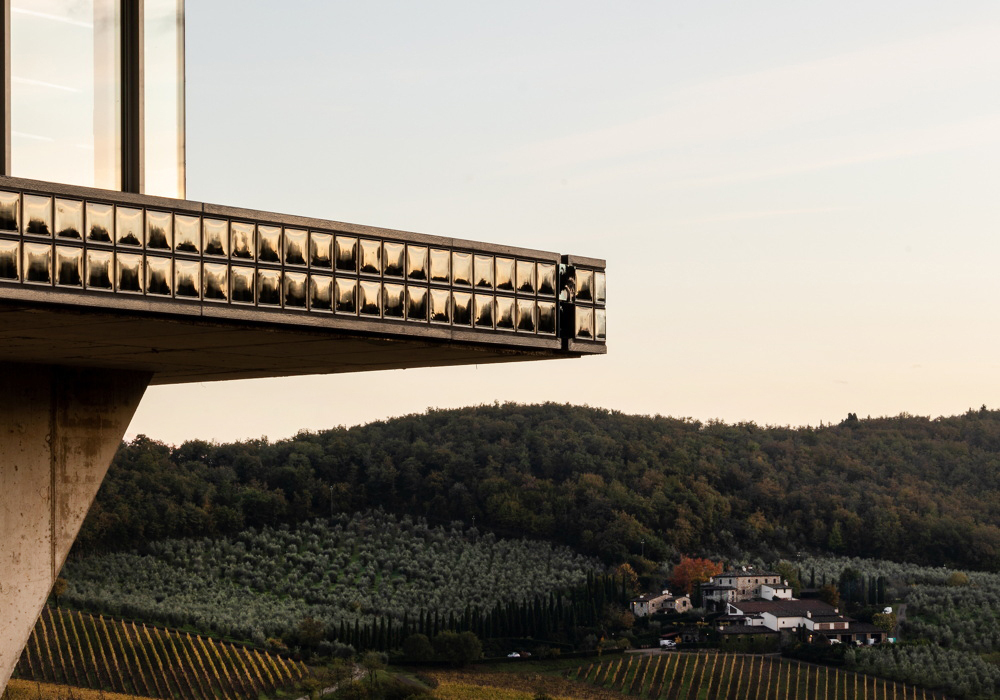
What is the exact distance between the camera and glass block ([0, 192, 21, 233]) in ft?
58.1

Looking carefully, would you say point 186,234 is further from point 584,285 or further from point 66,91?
point 584,285

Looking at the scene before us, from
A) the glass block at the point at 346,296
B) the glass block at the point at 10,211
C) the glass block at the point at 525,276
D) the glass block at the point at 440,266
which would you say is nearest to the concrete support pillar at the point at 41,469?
the glass block at the point at 346,296

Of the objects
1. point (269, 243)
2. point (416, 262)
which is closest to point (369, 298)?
point (416, 262)

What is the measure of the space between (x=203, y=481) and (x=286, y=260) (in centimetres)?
14790

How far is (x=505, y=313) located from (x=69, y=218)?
7.34 metres

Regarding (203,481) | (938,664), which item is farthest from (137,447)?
(938,664)

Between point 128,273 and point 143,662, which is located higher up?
point 128,273

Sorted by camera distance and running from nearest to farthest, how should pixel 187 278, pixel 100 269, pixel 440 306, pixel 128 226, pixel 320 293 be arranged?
pixel 100 269 → pixel 128 226 → pixel 187 278 → pixel 320 293 → pixel 440 306

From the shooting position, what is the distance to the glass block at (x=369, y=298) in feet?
69.8

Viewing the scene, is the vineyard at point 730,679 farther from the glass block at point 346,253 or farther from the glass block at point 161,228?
the glass block at point 161,228

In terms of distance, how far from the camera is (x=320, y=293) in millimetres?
20781

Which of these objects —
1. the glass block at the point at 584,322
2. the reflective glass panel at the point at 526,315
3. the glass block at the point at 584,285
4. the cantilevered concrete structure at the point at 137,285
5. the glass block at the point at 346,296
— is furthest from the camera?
the glass block at the point at 584,285

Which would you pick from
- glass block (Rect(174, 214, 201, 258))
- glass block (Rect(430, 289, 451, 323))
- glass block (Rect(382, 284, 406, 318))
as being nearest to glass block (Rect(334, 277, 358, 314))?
glass block (Rect(382, 284, 406, 318))

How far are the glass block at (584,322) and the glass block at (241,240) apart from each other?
6050 millimetres
